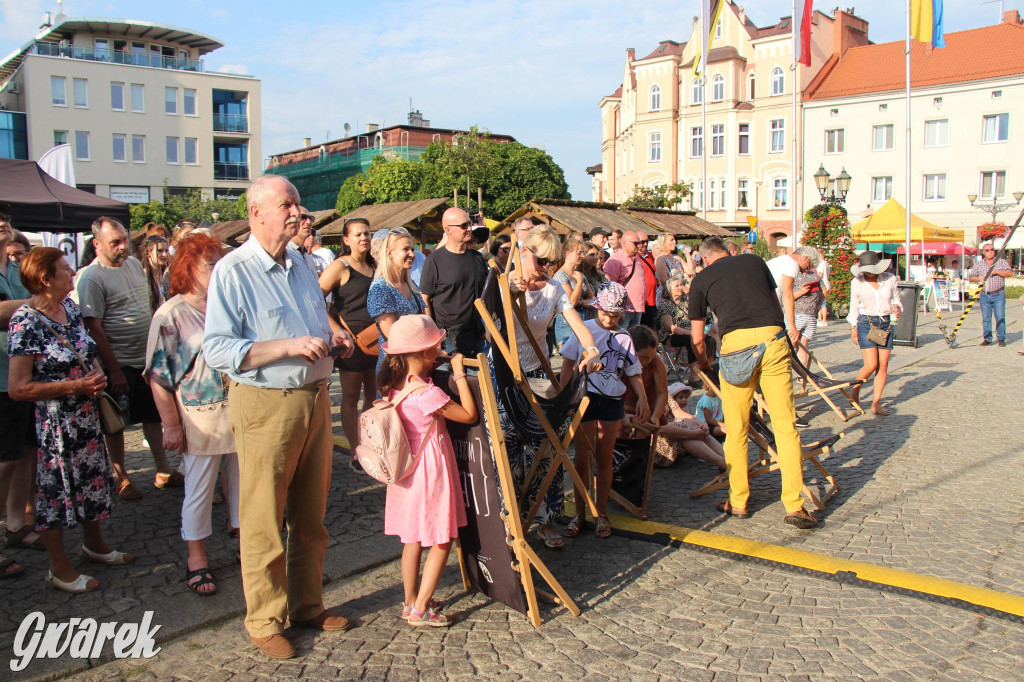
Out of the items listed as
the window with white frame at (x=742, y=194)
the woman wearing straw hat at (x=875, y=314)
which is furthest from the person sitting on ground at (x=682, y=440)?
→ the window with white frame at (x=742, y=194)

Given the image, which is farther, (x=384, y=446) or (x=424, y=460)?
(x=424, y=460)

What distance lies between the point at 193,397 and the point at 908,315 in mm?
13739

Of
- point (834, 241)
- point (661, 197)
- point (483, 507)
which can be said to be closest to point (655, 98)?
point (661, 197)

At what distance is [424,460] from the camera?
3641mm

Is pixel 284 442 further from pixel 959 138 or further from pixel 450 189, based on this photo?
pixel 959 138

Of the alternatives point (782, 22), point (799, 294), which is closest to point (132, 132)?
point (782, 22)

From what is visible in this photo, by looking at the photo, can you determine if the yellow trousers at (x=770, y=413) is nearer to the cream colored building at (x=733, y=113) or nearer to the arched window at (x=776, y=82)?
the cream colored building at (x=733, y=113)

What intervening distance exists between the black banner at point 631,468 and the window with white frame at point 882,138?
48901mm

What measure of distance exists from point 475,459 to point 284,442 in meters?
0.93

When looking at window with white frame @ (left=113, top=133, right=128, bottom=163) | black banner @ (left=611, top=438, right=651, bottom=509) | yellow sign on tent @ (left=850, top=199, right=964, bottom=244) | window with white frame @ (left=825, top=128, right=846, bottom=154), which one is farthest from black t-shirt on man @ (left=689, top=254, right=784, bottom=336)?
window with white frame @ (left=113, top=133, right=128, bottom=163)

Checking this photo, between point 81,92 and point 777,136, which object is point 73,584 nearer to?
point 777,136

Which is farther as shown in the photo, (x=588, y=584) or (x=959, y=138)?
(x=959, y=138)

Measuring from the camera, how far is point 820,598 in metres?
4.01

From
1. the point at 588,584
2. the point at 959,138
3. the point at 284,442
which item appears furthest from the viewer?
the point at 959,138
